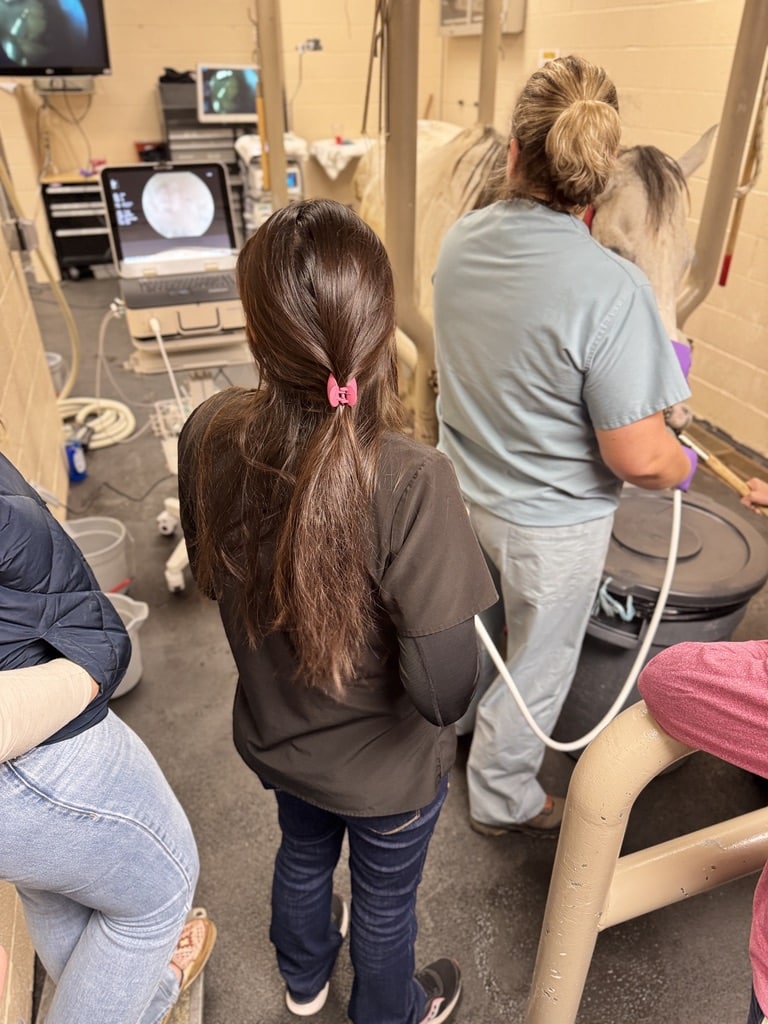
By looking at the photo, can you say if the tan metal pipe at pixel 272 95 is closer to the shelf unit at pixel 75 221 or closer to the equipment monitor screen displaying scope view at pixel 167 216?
the equipment monitor screen displaying scope view at pixel 167 216

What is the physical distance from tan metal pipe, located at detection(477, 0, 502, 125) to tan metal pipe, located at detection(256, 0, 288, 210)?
0.76 m

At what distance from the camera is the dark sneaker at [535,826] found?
1.69 metres

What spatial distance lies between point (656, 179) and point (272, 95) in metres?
1.77

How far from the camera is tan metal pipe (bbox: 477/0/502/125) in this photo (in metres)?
2.67

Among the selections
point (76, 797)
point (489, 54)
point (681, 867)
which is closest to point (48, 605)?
point (76, 797)

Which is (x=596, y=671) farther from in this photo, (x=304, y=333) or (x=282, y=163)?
(x=282, y=163)

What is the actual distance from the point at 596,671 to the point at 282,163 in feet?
6.90

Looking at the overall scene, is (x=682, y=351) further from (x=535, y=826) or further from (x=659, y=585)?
(x=535, y=826)

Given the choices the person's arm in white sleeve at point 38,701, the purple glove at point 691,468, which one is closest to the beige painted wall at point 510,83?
the purple glove at point 691,468

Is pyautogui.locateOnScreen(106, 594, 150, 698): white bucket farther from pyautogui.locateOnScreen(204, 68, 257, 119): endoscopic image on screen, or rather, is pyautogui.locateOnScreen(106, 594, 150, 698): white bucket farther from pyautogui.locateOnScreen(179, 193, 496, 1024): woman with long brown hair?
pyautogui.locateOnScreen(204, 68, 257, 119): endoscopic image on screen

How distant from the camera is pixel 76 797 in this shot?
34.3 inches

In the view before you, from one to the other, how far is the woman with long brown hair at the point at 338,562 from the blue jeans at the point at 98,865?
0.55 ft

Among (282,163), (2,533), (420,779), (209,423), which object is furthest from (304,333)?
(282,163)

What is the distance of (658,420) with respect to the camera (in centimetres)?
120
